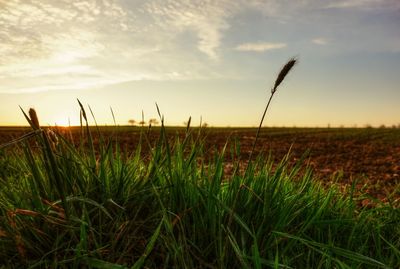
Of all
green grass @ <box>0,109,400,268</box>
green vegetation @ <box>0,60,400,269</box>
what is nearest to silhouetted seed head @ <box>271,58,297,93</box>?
green vegetation @ <box>0,60,400,269</box>

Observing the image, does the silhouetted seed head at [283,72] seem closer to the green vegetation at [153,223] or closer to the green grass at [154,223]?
the green vegetation at [153,223]

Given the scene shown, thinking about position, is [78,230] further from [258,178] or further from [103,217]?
[258,178]

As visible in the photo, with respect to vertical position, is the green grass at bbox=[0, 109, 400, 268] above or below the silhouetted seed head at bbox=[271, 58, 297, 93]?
below

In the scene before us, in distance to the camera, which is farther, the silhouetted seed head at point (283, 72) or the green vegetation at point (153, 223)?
the green vegetation at point (153, 223)

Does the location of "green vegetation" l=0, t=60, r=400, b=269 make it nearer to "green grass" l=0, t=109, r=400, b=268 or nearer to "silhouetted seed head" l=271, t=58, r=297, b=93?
"green grass" l=0, t=109, r=400, b=268

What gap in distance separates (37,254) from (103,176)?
53cm

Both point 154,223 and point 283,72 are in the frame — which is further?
point 154,223

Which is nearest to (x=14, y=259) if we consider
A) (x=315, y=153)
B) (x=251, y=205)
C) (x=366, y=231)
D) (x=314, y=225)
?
(x=251, y=205)

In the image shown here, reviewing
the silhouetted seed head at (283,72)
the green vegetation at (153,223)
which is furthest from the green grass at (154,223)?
the silhouetted seed head at (283,72)

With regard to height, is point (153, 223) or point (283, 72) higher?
point (283, 72)

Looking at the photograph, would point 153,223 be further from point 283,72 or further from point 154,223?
point 283,72

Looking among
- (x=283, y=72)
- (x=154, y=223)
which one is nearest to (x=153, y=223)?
(x=154, y=223)

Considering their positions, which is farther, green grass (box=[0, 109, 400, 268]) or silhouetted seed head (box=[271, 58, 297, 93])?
green grass (box=[0, 109, 400, 268])

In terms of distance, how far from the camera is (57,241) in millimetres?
2033
